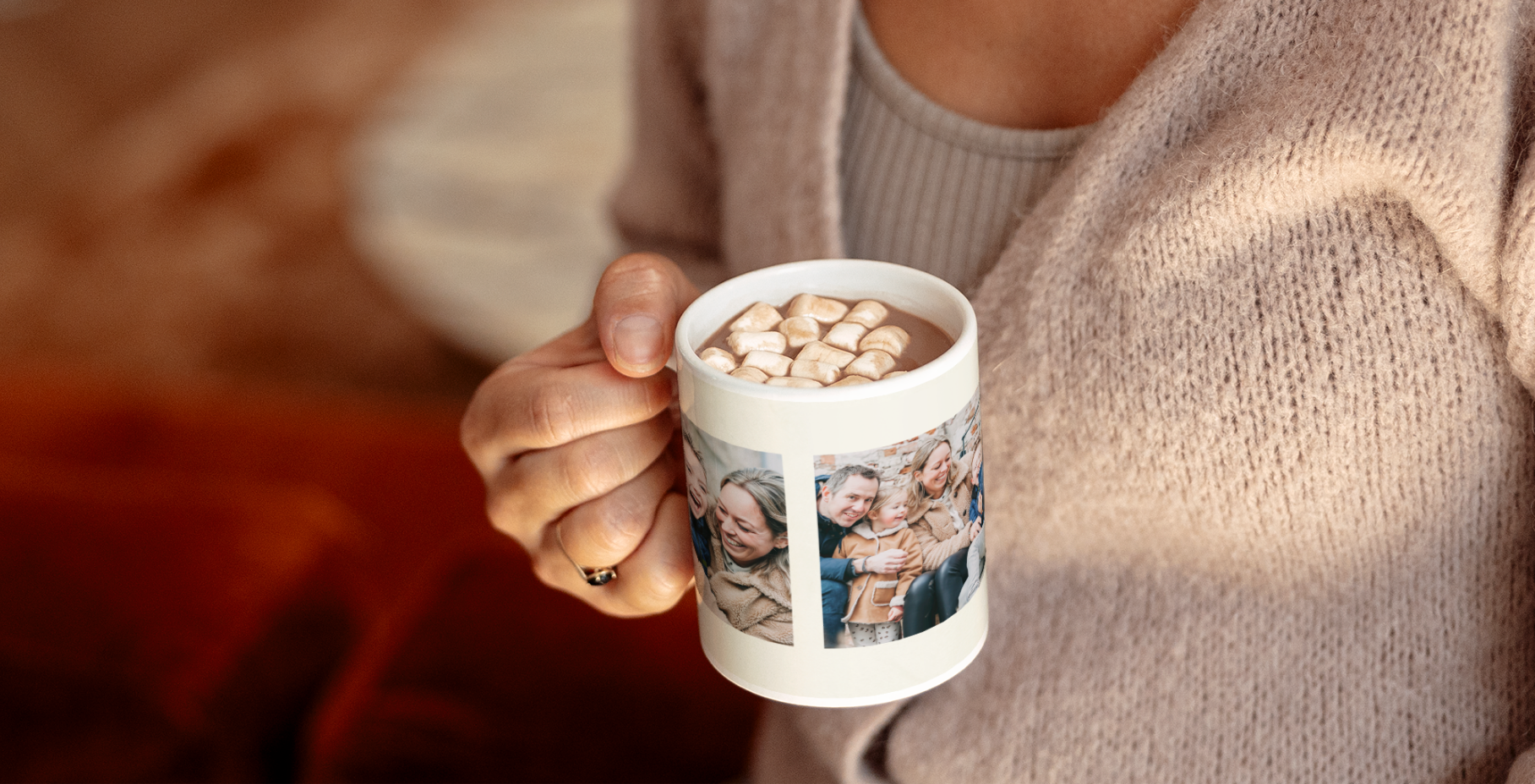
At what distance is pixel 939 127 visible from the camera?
714mm

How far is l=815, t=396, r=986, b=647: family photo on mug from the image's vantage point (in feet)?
1.64

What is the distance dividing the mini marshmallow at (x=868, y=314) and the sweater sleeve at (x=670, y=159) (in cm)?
37

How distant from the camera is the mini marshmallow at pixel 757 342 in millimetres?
530

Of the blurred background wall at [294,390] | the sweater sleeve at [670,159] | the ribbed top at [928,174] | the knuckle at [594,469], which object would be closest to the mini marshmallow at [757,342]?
the knuckle at [594,469]

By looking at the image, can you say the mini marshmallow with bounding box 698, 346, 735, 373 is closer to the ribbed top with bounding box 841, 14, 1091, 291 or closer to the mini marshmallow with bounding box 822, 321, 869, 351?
the mini marshmallow with bounding box 822, 321, 869, 351

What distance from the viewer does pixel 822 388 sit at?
1.58ft

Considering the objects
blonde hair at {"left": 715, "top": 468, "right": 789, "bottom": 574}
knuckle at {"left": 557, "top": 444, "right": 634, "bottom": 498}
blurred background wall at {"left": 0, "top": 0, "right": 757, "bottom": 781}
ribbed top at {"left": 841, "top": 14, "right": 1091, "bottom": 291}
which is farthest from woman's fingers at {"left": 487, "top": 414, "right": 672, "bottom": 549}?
blurred background wall at {"left": 0, "top": 0, "right": 757, "bottom": 781}

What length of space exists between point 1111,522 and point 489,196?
1708mm

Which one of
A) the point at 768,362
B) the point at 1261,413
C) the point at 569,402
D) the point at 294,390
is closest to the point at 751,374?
the point at 768,362

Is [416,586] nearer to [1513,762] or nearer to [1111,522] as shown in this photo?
[1111,522]

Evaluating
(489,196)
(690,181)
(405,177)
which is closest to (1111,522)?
(690,181)

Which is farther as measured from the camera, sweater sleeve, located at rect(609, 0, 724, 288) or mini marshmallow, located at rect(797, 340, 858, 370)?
sweater sleeve, located at rect(609, 0, 724, 288)

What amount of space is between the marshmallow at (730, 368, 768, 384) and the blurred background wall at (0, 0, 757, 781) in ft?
2.39

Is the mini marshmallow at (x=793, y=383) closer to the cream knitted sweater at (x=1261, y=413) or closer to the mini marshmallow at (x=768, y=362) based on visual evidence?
the mini marshmallow at (x=768, y=362)
